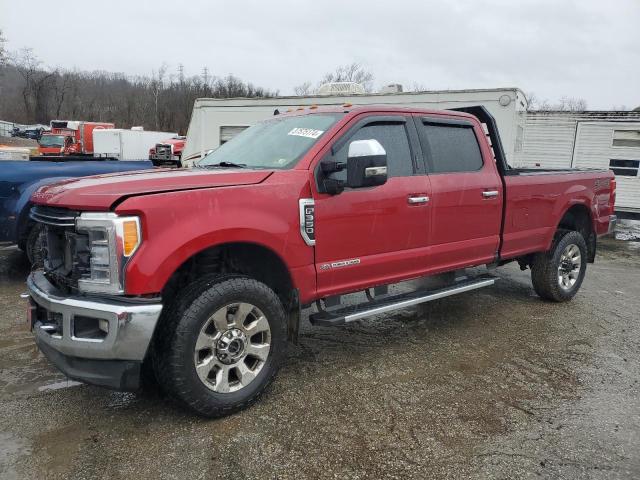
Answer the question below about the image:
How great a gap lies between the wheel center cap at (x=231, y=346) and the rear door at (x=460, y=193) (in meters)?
1.89

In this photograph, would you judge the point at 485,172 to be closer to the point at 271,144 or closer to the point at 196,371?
the point at 271,144

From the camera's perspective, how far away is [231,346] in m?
3.06

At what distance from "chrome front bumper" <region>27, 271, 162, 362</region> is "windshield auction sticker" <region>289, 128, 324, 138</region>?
1.69m

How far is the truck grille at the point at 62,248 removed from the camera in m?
2.82

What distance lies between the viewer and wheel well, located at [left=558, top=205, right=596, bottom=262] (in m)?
5.95

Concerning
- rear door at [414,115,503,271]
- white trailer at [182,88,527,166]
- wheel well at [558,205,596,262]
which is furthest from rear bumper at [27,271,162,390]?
white trailer at [182,88,527,166]

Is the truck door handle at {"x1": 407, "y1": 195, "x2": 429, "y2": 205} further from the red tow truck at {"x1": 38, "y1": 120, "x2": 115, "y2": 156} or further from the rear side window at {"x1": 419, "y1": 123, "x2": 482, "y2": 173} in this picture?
the red tow truck at {"x1": 38, "y1": 120, "x2": 115, "y2": 156}

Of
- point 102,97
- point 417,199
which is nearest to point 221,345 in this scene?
point 417,199

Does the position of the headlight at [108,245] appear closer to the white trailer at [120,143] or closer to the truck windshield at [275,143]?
the truck windshield at [275,143]

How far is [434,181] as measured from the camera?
4.18 metres

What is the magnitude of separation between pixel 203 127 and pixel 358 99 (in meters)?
3.99

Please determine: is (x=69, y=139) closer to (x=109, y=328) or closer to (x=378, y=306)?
(x=378, y=306)

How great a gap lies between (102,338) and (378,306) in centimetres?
198

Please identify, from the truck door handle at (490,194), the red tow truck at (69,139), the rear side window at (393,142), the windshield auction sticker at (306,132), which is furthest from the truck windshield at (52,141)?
the truck door handle at (490,194)
